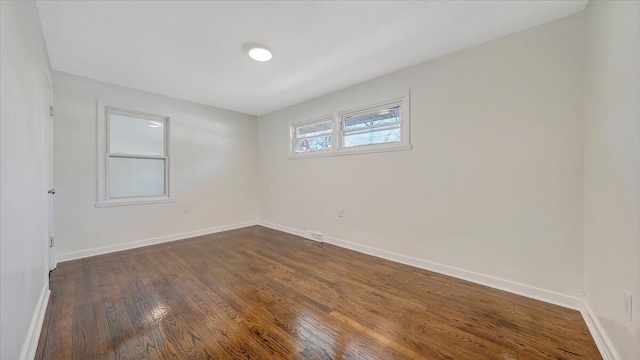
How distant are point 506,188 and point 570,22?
4.76ft

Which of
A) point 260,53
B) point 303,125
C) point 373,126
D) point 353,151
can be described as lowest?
point 353,151

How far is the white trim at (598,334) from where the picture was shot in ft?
4.65

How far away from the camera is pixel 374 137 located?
3.34 metres

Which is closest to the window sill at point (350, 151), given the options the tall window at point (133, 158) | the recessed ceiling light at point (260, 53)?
the recessed ceiling light at point (260, 53)

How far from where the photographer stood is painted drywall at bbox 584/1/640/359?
124 cm

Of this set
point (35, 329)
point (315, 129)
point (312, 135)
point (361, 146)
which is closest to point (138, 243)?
point (35, 329)

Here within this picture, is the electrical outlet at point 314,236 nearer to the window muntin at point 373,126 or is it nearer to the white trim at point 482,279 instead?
the white trim at point 482,279

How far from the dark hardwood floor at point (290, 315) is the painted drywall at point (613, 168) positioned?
1.14ft

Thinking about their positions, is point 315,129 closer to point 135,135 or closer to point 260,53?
point 260,53

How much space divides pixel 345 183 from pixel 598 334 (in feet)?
8.84

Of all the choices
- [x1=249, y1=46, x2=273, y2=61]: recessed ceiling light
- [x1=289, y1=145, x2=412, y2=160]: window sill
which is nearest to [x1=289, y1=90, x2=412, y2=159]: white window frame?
[x1=289, y1=145, x2=412, y2=160]: window sill

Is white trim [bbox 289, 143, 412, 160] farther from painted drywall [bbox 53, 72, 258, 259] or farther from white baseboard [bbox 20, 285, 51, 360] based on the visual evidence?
white baseboard [bbox 20, 285, 51, 360]

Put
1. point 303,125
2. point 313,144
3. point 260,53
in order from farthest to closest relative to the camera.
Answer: point 303,125 < point 313,144 < point 260,53

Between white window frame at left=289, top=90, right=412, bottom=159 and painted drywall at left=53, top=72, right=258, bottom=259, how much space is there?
4.30 ft
